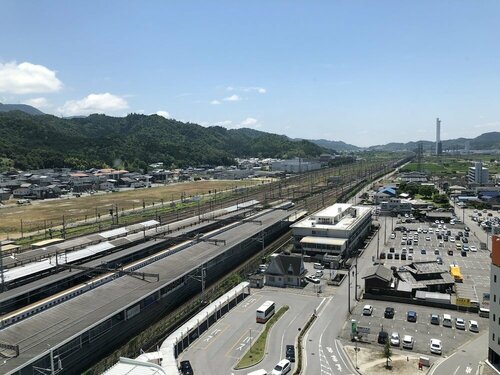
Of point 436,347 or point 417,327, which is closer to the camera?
point 436,347

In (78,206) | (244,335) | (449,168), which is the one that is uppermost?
(449,168)

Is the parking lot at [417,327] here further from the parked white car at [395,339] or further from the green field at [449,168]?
the green field at [449,168]

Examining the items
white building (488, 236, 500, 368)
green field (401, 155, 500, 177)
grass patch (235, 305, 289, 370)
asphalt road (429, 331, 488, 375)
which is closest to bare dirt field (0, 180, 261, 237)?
grass patch (235, 305, 289, 370)

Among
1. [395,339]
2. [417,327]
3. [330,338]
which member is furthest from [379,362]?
[417,327]

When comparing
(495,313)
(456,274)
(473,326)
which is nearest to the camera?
(495,313)

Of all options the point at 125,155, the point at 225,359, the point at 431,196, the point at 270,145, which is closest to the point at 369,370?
the point at 225,359

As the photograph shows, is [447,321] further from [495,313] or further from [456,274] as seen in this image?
[456,274]

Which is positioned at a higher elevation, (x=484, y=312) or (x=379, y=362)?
(x=484, y=312)

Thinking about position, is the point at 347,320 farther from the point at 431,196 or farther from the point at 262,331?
the point at 431,196
